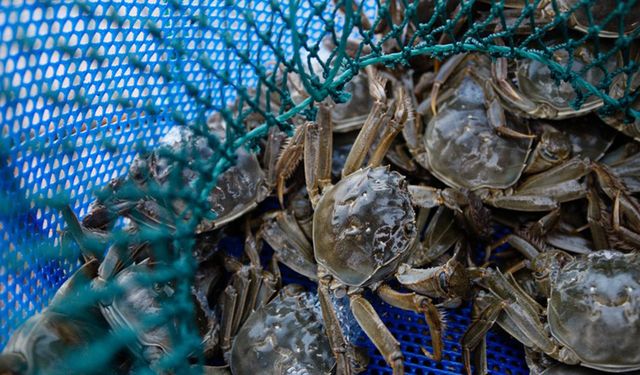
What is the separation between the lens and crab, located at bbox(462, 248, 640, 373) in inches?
56.0

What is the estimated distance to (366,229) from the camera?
1563mm

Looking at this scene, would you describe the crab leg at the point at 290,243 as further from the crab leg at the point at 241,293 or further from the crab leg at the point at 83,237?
the crab leg at the point at 83,237

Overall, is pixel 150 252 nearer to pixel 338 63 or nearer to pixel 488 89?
pixel 338 63

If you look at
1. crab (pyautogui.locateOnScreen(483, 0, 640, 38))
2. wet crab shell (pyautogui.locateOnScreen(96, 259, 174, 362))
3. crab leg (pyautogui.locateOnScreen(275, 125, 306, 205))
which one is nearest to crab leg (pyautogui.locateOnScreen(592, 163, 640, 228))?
crab (pyautogui.locateOnScreen(483, 0, 640, 38))

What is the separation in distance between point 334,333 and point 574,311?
0.58 m

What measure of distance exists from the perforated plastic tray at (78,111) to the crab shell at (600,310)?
8.6 inches

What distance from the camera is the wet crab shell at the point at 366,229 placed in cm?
155

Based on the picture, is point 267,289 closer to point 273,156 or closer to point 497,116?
point 273,156

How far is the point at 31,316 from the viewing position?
4.31 feet

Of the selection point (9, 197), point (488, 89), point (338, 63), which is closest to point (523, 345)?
point (488, 89)

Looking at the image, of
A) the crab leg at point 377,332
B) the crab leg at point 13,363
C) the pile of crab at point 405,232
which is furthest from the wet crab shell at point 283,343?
the crab leg at point 13,363

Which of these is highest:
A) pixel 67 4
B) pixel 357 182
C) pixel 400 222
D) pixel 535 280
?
pixel 67 4

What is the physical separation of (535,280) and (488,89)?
0.59 meters

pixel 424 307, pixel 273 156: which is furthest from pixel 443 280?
pixel 273 156
